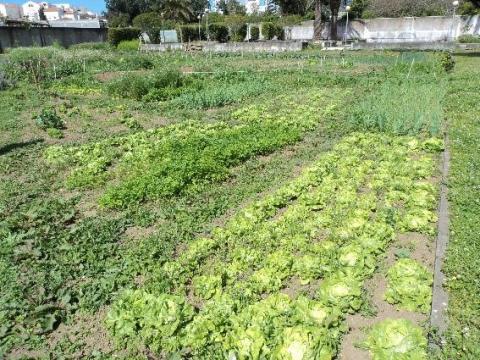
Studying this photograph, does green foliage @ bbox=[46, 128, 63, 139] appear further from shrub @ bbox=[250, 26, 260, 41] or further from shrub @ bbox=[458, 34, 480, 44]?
shrub @ bbox=[458, 34, 480, 44]

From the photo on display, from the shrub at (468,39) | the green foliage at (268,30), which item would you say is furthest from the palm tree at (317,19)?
the shrub at (468,39)

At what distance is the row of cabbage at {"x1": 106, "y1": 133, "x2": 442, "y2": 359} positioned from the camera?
3639 millimetres

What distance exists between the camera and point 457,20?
36969 millimetres

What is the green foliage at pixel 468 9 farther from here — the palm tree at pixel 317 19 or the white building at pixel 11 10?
the white building at pixel 11 10

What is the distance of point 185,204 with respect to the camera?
6.50 meters

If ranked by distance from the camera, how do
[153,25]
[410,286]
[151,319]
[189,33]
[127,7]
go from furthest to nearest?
[127,7], [153,25], [189,33], [410,286], [151,319]

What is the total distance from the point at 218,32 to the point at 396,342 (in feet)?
140

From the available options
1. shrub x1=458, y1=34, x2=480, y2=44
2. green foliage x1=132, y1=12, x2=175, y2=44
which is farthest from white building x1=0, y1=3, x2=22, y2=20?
shrub x1=458, y1=34, x2=480, y2=44

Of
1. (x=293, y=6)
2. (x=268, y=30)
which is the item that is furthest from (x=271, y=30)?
(x=293, y=6)

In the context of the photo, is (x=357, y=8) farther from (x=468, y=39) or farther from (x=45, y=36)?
(x=45, y=36)

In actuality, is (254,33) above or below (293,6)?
below

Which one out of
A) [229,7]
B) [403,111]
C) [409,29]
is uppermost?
[229,7]

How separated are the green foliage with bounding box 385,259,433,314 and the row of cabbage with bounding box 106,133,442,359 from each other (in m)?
0.29

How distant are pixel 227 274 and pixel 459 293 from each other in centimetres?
261
